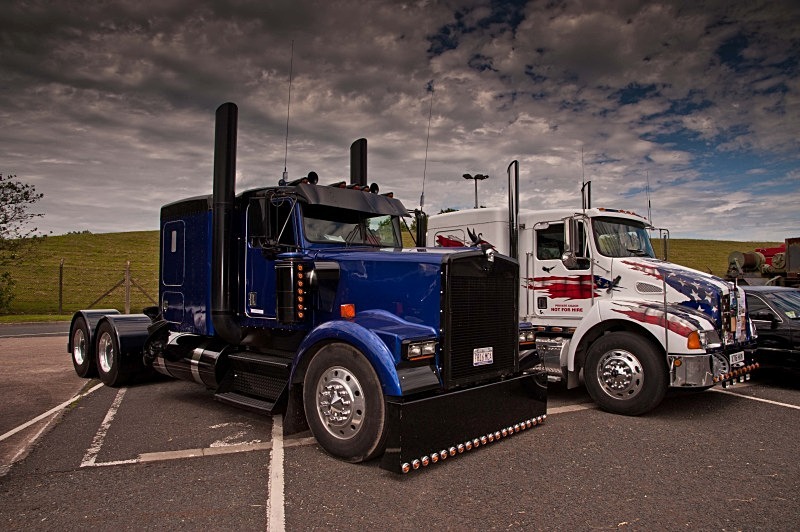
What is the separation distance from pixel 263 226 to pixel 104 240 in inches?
1865

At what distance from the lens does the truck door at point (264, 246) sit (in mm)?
6043

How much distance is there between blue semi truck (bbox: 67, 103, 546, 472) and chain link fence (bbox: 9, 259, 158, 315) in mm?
19644

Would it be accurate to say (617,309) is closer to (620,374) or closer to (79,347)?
(620,374)

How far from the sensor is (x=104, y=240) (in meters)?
47.2

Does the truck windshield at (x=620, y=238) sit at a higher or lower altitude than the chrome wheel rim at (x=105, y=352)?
higher

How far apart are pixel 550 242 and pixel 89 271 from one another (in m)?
27.8

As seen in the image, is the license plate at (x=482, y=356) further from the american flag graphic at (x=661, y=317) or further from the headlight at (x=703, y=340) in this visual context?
the headlight at (x=703, y=340)

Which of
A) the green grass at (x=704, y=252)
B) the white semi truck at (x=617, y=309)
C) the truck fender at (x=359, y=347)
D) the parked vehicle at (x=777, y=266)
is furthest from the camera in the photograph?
the green grass at (x=704, y=252)

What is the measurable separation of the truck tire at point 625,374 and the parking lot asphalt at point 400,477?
21 cm

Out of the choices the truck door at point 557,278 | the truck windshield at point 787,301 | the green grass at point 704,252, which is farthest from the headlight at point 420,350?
the green grass at point 704,252

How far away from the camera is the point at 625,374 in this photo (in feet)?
21.6

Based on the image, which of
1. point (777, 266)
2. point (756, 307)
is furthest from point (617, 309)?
point (777, 266)

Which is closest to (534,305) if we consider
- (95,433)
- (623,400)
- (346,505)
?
(623,400)

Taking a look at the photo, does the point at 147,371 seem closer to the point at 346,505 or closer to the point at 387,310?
the point at 387,310
